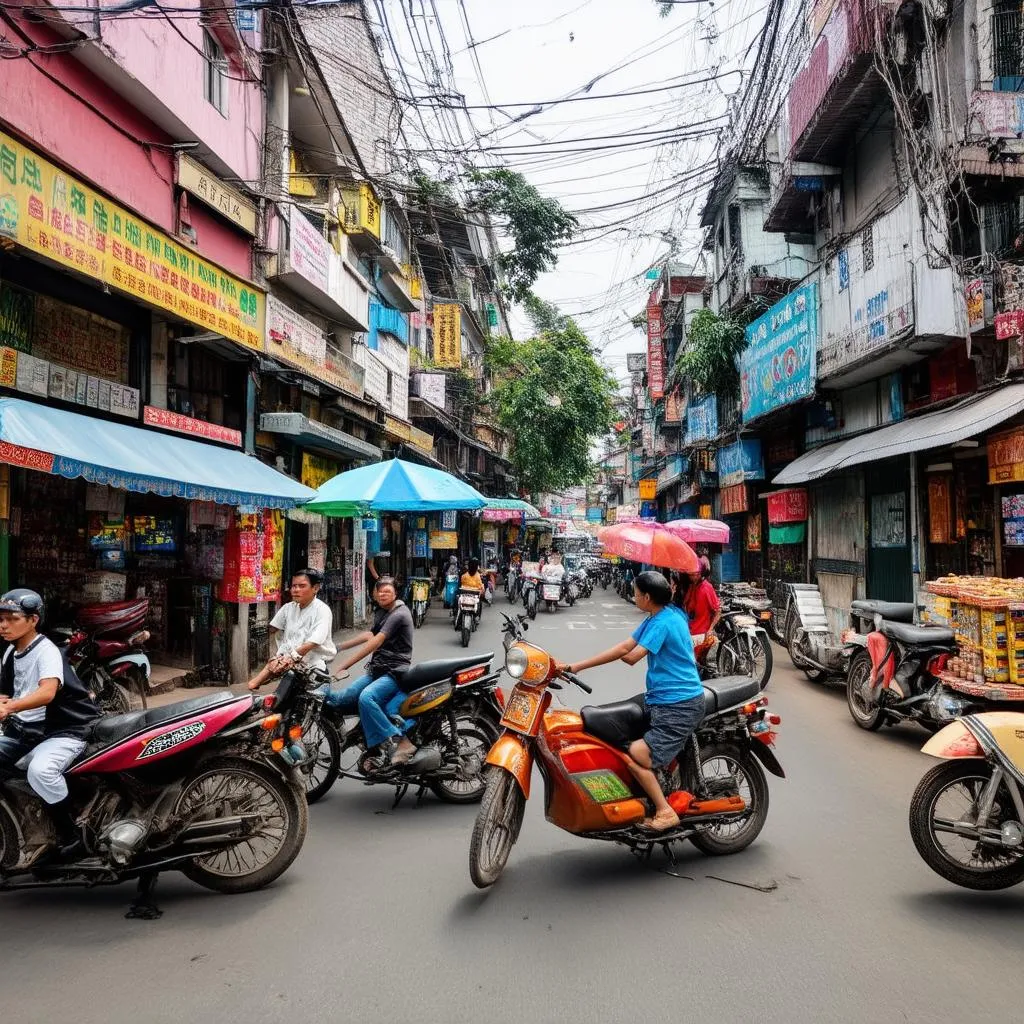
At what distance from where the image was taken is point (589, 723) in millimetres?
4078

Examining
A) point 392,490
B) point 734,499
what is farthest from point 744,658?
point 734,499

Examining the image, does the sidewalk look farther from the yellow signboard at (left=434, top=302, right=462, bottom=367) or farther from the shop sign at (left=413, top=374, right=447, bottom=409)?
the yellow signboard at (left=434, top=302, right=462, bottom=367)

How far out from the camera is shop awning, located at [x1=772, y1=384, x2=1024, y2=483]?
8117mm

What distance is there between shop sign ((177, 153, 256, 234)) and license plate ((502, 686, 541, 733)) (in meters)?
8.62

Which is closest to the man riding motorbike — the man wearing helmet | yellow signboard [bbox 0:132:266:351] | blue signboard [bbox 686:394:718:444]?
the man wearing helmet

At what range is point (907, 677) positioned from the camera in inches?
273

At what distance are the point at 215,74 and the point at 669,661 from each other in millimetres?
10409

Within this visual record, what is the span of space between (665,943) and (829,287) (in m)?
12.3

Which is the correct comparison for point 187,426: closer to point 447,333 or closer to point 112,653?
point 112,653

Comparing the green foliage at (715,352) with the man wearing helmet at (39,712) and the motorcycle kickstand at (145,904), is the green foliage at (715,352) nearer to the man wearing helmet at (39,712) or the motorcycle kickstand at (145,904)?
the man wearing helmet at (39,712)

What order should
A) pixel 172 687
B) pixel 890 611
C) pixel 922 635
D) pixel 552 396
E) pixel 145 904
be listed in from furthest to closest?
pixel 552 396
pixel 172 687
pixel 890 611
pixel 922 635
pixel 145 904

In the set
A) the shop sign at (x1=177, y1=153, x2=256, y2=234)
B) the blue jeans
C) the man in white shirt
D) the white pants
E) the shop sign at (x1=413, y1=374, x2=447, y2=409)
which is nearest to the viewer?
the white pants

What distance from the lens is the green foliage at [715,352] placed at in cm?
1815

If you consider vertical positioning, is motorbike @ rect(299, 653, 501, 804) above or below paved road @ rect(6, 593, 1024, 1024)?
above
